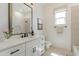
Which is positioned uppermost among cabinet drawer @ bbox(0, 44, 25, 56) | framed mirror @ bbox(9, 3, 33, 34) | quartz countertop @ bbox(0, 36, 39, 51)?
framed mirror @ bbox(9, 3, 33, 34)

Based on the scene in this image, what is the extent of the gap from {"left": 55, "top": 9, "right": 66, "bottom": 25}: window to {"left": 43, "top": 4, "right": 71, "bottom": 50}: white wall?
207mm

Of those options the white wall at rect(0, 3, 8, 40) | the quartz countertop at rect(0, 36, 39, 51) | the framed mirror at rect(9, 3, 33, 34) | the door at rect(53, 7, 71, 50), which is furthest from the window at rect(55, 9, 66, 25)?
the white wall at rect(0, 3, 8, 40)

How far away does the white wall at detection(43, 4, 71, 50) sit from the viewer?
391 centimetres

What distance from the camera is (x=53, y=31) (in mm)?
4363

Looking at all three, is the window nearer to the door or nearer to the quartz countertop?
the door

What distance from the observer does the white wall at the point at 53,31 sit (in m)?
3.91

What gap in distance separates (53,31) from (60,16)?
2.61 feet

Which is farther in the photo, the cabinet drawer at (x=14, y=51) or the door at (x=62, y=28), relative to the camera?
the door at (x=62, y=28)

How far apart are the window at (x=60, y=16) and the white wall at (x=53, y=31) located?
0.21m

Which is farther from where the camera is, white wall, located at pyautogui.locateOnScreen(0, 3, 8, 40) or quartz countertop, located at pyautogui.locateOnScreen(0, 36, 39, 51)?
white wall, located at pyautogui.locateOnScreen(0, 3, 8, 40)

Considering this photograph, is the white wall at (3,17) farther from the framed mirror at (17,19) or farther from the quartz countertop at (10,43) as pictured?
the quartz countertop at (10,43)

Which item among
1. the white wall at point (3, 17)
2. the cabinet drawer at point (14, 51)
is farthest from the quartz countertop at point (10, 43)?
the white wall at point (3, 17)

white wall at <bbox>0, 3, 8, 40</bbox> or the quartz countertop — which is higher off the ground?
white wall at <bbox>0, 3, 8, 40</bbox>

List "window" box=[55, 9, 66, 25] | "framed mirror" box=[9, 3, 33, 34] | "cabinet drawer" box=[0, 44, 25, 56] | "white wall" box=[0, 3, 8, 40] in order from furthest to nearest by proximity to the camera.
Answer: "window" box=[55, 9, 66, 25] → "framed mirror" box=[9, 3, 33, 34] → "white wall" box=[0, 3, 8, 40] → "cabinet drawer" box=[0, 44, 25, 56]
